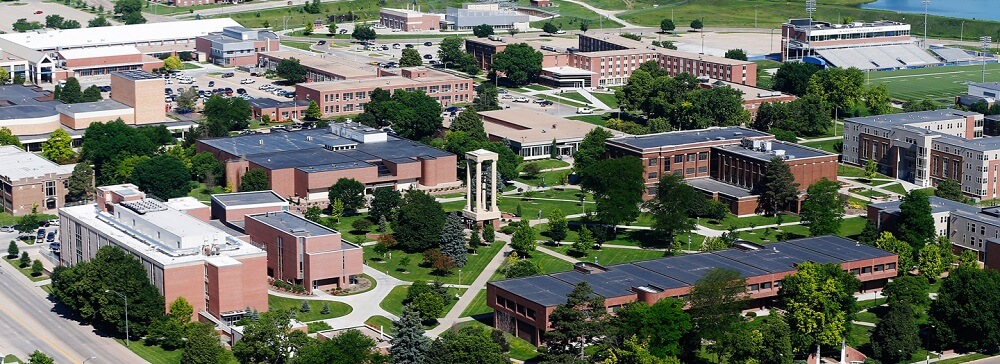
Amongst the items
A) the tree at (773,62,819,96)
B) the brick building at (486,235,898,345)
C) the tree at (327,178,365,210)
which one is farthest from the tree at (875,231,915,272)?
the tree at (773,62,819,96)

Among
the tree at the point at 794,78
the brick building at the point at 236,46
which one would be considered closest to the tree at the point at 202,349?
the tree at the point at 794,78

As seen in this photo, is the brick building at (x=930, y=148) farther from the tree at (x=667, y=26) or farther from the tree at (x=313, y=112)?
the tree at (x=667, y=26)

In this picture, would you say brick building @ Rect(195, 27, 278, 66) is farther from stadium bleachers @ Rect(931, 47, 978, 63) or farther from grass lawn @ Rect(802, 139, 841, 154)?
stadium bleachers @ Rect(931, 47, 978, 63)

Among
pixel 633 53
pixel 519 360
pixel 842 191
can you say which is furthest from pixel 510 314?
pixel 633 53

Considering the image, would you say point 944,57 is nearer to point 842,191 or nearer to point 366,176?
point 842,191

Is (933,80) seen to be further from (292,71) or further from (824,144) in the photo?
(292,71)
